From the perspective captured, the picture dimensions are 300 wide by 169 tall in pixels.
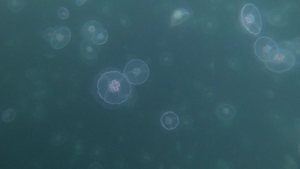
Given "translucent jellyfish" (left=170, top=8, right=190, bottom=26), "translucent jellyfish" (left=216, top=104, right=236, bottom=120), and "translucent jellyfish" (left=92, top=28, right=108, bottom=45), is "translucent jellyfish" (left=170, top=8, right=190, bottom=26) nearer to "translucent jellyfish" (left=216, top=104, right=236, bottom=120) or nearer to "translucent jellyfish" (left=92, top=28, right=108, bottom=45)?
"translucent jellyfish" (left=92, top=28, right=108, bottom=45)

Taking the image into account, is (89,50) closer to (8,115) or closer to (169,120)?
(8,115)

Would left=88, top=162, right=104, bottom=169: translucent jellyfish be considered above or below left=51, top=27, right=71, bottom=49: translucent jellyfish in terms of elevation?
below

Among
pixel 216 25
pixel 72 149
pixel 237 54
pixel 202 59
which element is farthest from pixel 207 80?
pixel 72 149

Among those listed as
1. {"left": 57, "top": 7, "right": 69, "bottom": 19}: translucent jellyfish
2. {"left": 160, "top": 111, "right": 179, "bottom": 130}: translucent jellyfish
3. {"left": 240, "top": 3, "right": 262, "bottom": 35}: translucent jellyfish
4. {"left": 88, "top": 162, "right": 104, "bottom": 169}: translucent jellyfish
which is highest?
{"left": 240, "top": 3, "right": 262, "bottom": 35}: translucent jellyfish

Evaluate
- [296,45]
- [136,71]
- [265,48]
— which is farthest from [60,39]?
[296,45]

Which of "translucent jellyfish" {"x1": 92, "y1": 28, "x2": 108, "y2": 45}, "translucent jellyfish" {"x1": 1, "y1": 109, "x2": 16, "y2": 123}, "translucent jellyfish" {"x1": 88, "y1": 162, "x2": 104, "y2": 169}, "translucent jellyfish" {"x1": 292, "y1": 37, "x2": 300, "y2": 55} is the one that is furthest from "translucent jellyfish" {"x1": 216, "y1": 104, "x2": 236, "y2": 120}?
"translucent jellyfish" {"x1": 1, "y1": 109, "x2": 16, "y2": 123}

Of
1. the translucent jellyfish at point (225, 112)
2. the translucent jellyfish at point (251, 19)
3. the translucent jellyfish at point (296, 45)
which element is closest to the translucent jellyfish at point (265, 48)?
the translucent jellyfish at point (251, 19)

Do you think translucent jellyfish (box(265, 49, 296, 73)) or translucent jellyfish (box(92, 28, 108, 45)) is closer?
translucent jellyfish (box(265, 49, 296, 73))
